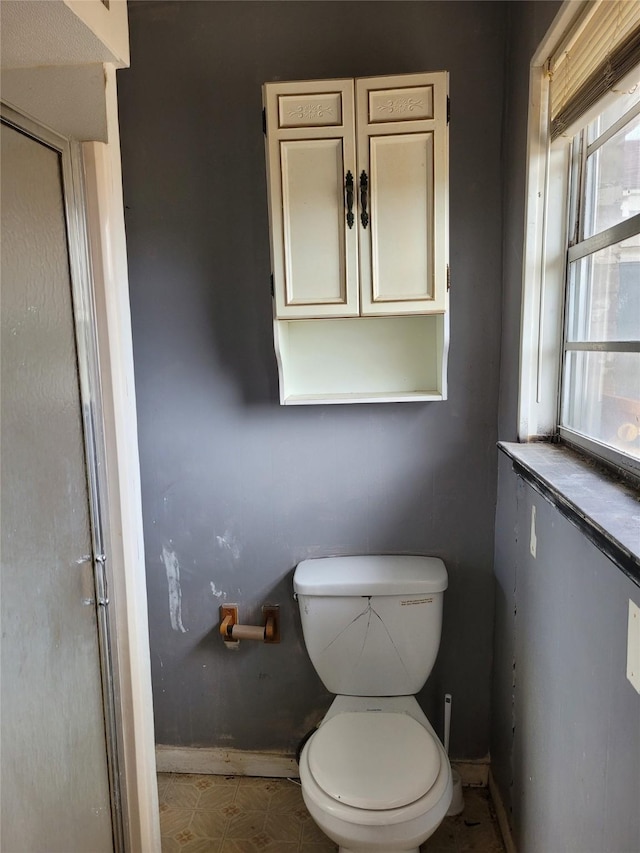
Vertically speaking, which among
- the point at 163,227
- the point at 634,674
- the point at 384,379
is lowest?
the point at 634,674

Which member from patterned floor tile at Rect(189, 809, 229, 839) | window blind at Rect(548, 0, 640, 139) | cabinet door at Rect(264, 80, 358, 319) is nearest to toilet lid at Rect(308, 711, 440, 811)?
patterned floor tile at Rect(189, 809, 229, 839)

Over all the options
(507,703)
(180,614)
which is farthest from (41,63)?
(507,703)

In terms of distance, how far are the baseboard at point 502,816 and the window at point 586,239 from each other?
3.71 ft

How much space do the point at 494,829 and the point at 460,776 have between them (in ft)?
0.60

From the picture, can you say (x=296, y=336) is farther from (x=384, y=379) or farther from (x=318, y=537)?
(x=318, y=537)

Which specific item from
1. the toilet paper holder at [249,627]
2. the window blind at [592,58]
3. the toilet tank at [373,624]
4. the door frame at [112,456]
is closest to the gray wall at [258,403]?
the toilet paper holder at [249,627]

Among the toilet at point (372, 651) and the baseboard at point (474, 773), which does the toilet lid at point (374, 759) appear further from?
the baseboard at point (474, 773)

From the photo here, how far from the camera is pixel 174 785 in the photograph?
1.84 meters

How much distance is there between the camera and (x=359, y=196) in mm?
1423

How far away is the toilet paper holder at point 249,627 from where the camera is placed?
1734 mm

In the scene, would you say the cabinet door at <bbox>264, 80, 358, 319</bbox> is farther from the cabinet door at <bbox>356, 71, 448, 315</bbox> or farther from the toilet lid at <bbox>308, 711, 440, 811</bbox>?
the toilet lid at <bbox>308, 711, 440, 811</bbox>

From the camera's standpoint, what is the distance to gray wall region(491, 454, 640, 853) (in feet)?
2.77

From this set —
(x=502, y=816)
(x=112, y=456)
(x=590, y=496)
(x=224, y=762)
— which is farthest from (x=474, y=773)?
(x=112, y=456)

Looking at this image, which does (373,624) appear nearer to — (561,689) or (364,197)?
(561,689)
